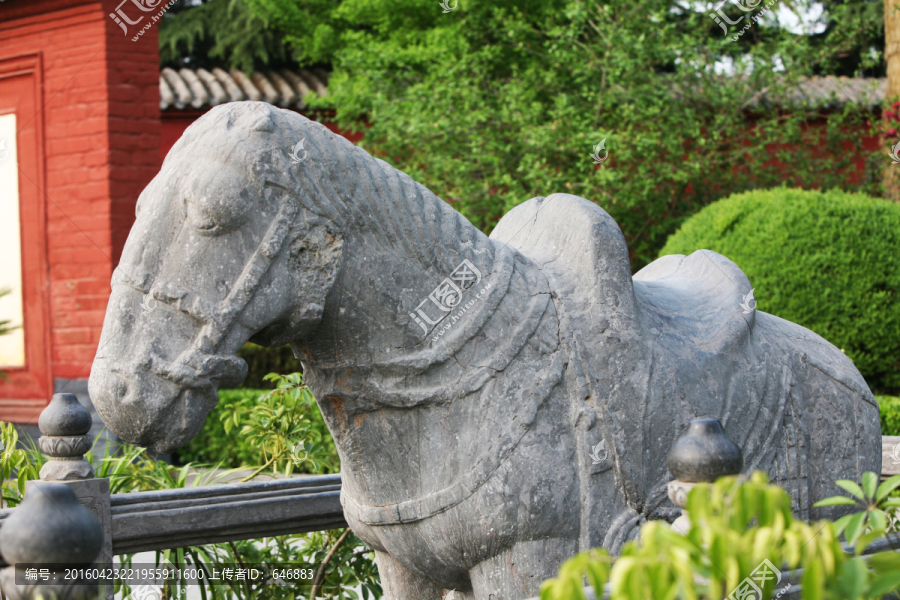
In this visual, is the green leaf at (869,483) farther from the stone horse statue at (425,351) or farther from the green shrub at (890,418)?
the green shrub at (890,418)

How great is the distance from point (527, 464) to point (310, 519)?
1305 mm

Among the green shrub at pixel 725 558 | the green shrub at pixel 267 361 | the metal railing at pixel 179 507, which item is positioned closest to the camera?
the green shrub at pixel 725 558

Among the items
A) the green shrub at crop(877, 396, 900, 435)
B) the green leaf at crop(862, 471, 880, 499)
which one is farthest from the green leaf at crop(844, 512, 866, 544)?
the green shrub at crop(877, 396, 900, 435)

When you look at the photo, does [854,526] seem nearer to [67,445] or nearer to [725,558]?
[725,558]

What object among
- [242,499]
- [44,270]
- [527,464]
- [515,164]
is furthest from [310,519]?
[515,164]

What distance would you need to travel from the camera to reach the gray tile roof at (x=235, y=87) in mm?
11234

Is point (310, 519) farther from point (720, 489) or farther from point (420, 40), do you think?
point (420, 40)

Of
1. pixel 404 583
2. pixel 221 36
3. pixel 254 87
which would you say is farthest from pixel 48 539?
pixel 221 36

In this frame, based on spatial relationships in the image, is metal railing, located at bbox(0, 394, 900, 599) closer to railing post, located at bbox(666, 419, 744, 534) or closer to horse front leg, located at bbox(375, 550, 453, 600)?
horse front leg, located at bbox(375, 550, 453, 600)

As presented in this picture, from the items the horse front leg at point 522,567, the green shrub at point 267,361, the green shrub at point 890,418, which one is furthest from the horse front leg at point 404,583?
the green shrub at point 267,361

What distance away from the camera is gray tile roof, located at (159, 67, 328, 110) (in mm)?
11234

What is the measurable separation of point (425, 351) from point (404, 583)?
618 mm

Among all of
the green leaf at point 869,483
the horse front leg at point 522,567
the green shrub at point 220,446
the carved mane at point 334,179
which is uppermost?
the carved mane at point 334,179

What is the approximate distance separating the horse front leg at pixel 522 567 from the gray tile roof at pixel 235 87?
10.3 m
